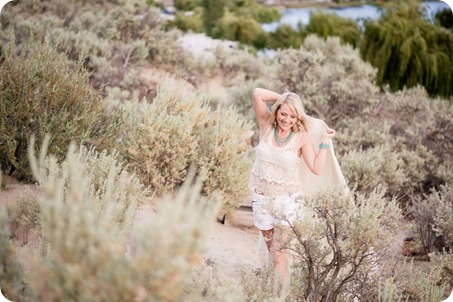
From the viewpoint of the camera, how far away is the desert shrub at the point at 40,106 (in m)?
4.48

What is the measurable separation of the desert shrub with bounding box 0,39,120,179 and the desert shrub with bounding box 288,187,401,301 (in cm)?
230

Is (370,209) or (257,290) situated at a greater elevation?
(370,209)

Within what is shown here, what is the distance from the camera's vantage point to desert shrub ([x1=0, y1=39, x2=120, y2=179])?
4.48 metres

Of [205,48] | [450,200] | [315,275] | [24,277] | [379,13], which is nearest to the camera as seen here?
[24,277]

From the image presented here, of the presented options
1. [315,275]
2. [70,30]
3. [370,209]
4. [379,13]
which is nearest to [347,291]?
[315,275]

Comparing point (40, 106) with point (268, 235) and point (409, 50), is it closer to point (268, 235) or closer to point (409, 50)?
point (268, 235)

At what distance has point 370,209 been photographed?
3162 mm

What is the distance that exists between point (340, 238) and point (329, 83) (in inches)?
255

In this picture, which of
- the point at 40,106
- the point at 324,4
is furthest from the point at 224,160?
the point at 324,4

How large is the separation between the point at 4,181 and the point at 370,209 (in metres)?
3.13

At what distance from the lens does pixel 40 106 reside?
4648mm

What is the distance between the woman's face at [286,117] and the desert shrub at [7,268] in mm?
2195

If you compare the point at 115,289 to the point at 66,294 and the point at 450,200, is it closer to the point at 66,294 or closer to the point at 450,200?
the point at 66,294

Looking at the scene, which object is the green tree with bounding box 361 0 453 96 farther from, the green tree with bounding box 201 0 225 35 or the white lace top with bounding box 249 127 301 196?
the white lace top with bounding box 249 127 301 196
